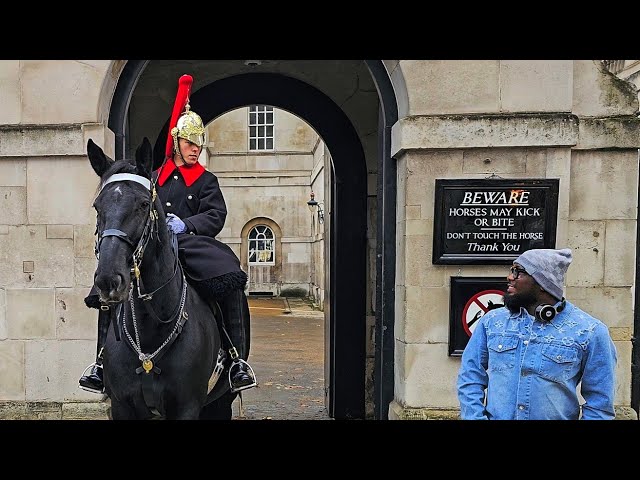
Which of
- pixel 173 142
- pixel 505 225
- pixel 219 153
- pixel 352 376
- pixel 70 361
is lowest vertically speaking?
pixel 352 376

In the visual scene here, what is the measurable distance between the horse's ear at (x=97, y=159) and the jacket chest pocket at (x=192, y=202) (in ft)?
3.82

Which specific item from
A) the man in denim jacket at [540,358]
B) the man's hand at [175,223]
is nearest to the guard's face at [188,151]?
the man's hand at [175,223]

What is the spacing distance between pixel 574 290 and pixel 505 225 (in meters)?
0.82

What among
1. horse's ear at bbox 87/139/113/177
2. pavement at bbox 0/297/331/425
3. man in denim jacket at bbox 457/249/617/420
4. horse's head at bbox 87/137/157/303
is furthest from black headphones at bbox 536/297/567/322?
pavement at bbox 0/297/331/425

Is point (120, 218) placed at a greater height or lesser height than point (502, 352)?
greater

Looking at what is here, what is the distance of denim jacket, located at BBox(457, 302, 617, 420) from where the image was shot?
3.02 meters

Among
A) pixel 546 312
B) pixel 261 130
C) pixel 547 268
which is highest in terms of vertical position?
pixel 261 130

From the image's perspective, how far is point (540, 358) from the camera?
10.00 feet

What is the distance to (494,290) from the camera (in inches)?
215

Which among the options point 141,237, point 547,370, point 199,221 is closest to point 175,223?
point 199,221

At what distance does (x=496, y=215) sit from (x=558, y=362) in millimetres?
2501

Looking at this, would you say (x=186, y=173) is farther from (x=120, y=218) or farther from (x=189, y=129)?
(x=120, y=218)
